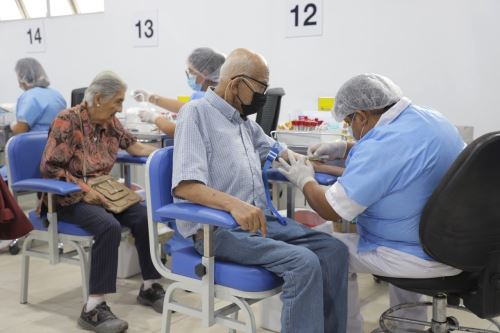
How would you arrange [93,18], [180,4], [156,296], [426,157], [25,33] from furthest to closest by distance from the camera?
[25,33], [93,18], [180,4], [156,296], [426,157]

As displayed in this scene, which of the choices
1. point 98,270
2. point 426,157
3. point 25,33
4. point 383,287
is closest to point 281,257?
point 426,157

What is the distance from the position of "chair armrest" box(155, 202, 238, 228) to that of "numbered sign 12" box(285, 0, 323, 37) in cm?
279

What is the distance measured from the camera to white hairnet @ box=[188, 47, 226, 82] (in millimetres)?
2951

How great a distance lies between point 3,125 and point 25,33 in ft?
7.60

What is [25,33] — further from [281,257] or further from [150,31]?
[281,257]

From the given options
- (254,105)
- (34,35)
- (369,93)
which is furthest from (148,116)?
(34,35)

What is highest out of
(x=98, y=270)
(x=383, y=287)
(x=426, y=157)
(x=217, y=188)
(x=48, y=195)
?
(x=426, y=157)

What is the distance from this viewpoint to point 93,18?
208 inches

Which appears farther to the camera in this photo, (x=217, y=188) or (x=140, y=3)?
(x=140, y=3)

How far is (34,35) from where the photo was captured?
5730 millimetres

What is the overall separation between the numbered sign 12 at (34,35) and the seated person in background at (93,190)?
3.60 meters

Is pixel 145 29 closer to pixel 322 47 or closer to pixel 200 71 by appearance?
pixel 322 47

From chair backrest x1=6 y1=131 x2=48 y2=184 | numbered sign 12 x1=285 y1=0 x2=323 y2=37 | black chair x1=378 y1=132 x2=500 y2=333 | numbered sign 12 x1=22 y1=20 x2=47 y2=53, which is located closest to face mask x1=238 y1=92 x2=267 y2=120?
black chair x1=378 y1=132 x2=500 y2=333

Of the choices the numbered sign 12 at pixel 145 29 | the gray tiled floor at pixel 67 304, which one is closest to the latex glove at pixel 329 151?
the gray tiled floor at pixel 67 304
